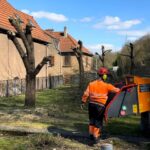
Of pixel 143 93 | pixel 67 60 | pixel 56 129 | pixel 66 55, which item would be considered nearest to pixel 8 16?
pixel 56 129

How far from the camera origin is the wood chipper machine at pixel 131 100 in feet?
37.3

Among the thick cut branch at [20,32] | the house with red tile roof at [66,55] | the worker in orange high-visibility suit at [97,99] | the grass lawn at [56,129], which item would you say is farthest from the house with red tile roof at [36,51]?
the worker in orange high-visibility suit at [97,99]

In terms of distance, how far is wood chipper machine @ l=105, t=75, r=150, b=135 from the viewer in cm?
1138

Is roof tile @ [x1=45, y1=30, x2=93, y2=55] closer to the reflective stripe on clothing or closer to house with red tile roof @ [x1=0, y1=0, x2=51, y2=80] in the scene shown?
house with red tile roof @ [x1=0, y1=0, x2=51, y2=80]

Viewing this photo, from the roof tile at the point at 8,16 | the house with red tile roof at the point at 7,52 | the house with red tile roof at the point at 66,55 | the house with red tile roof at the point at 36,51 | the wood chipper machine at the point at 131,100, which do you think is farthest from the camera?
the house with red tile roof at the point at 66,55

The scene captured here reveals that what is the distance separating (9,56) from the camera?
120 ft

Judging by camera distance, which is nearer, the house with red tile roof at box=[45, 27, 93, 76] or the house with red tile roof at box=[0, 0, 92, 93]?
the house with red tile roof at box=[0, 0, 92, 93]

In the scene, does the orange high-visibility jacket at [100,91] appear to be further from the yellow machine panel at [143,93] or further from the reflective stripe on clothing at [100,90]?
the yellow machine panel at [143,93]

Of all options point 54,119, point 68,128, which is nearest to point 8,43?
point 54,119

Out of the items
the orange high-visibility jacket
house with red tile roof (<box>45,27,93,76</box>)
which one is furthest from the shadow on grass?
house with red tile roof (<box>45,27,93,76</box>)

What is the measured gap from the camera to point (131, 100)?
456 inches

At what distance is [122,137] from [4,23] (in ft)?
86.9

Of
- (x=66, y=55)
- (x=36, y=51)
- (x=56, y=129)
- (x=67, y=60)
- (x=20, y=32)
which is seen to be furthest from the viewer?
(x=66, y=55)

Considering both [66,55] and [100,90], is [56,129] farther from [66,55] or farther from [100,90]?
[66,55]
